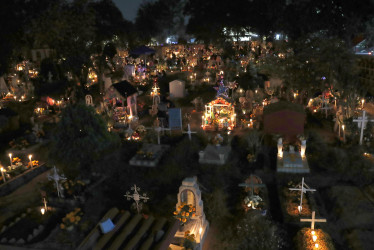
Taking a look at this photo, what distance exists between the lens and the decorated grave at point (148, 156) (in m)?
14.1

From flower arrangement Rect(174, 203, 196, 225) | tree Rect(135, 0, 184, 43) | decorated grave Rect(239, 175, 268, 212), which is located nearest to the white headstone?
→ decorated grave Rect(239, 175, 268, 212)

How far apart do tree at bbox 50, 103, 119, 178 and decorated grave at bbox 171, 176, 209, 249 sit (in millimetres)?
3955

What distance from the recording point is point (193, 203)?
31.0ft

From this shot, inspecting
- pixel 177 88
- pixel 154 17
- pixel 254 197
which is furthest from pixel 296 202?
pixel 154 17

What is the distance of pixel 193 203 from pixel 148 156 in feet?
17.4

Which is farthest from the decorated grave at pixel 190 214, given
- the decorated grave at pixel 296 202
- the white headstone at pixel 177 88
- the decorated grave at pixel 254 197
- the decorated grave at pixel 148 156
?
the white headstone at pixel 177 88

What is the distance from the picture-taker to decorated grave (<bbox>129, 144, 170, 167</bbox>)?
46.1 ft

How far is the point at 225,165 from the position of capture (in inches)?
536

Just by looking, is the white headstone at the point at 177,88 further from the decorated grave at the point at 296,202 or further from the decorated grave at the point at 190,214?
the decorated grave at the point at 190,214

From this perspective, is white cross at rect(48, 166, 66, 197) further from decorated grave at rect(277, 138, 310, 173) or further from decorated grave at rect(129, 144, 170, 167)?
decorated grave at rect(277, 138, 310, 173)

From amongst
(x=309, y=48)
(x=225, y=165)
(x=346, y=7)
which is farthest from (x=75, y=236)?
(x=346, y=7)

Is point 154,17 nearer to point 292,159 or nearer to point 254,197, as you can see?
point 292,159

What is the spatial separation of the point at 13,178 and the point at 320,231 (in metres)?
11.7

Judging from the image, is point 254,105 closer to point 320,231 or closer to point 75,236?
point 320,231
